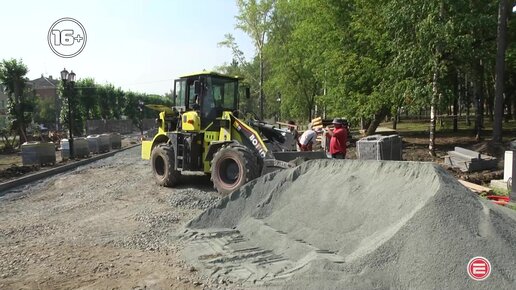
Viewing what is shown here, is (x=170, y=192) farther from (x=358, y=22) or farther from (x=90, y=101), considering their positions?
(x=90, y=101)

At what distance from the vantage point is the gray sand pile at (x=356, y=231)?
472cm

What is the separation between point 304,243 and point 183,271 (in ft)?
5.42

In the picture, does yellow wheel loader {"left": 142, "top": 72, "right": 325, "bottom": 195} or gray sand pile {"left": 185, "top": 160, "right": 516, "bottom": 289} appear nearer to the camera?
gray sand pile {"left": 185, "top": 160, "right": 516, "bottom": 289}

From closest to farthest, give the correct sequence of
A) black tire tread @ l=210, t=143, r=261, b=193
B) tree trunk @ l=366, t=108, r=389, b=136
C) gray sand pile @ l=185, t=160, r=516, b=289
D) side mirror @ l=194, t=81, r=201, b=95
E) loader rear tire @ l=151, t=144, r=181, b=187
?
1. gray sand pile @ l=185, t=160, r=516, b=289
2. black tire tread @ l=210, t=143, r=261, b=193
3. side mirror @ l=194, t=81, r=201, b=95
4. loader rear tire @ l=151, t=144, r=181, b=187
5. tree trunk @ l=366, t=108, r=389, b=136

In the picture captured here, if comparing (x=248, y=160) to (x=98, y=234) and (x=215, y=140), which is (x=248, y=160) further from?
(x=98, y=234)

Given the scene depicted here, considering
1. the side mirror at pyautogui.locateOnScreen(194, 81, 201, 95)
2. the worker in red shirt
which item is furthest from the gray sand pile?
the side mirror at pyautogui.locateOnScreen(194, 81, 201, 95)

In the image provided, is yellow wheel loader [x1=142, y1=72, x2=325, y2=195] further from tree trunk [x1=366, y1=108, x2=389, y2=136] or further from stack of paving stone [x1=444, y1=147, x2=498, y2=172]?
tree trunk [x1=366, y1=108, x2=389, y2=136]

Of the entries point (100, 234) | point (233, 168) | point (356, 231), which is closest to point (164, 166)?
point (233, 168)

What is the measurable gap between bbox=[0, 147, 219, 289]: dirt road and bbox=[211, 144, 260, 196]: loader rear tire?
460 mm

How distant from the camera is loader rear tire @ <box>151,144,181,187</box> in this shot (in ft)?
40.3

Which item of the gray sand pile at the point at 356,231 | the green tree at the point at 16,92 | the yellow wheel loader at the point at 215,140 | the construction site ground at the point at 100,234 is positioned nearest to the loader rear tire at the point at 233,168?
the yellow wheel loader at the point at 215,140

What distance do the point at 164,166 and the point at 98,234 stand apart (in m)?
5.31

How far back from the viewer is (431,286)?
14.9 ft

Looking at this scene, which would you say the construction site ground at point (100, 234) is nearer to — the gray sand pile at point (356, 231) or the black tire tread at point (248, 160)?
the gray sand pile at point (356, 231)
